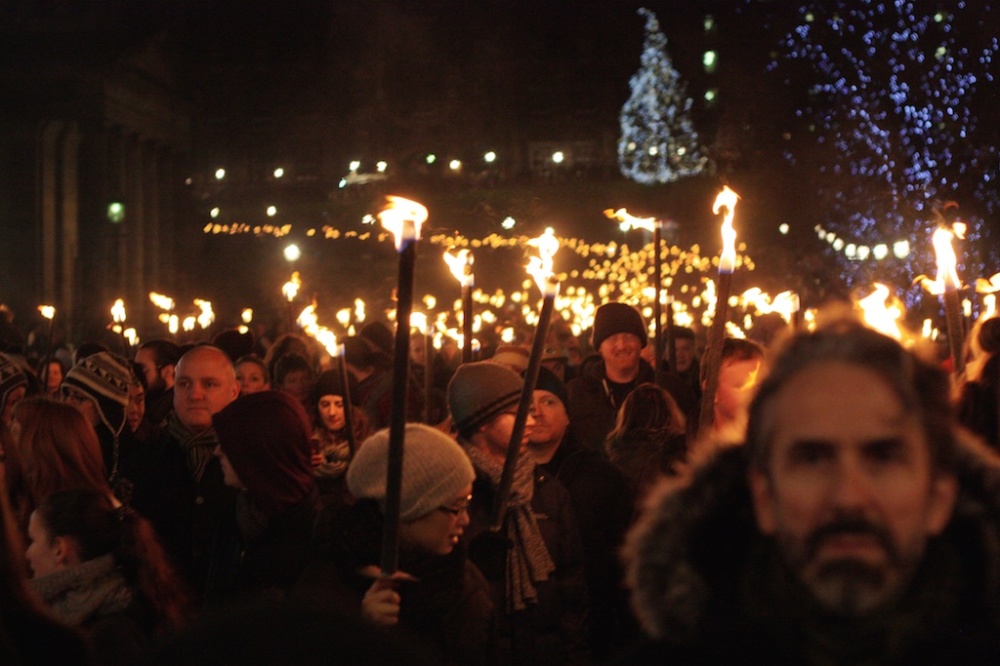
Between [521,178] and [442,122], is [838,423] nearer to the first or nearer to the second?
[442,122]

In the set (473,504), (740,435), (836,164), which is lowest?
(473,504)

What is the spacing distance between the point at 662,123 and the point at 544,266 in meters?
36.7

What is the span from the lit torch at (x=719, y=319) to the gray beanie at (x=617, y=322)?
12.7 ft

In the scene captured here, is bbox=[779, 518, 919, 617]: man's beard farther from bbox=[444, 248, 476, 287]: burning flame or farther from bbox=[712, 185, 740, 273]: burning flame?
bbox=[444, 248, 476, 287]: burning flame

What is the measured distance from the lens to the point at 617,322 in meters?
8.60

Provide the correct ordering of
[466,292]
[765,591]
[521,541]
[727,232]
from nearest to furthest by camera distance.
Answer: [765,591]
[727,232]
[521,541]
[466,292]

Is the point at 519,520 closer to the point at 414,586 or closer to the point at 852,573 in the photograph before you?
the point at 414,586

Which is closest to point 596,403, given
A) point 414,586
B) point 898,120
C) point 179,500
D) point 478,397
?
point 179,500

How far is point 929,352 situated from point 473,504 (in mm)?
2675

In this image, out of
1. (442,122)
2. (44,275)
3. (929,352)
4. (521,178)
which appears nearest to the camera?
(929,352)

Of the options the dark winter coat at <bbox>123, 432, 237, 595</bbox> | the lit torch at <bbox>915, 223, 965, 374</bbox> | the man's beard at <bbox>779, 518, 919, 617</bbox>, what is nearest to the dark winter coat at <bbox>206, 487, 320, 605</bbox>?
the dark winter coat at <bbox>123, 432, 237, 595</bbox>

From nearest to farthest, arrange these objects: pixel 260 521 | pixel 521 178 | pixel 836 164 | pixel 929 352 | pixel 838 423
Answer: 1. pixel 838 423
2. pixel 929 352
3. pixel 260 521
4. pixel 836 164
5. pixel 521 178

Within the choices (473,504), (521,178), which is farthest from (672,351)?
(521,178)

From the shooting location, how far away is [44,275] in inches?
2137
